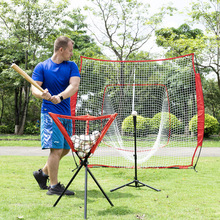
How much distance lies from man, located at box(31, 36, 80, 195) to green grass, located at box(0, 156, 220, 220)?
370 mm

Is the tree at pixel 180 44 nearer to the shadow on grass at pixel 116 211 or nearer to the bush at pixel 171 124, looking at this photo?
the bush at pixel 171 124

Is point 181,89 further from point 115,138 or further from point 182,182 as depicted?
point 182,182

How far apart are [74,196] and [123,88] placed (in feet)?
9.79

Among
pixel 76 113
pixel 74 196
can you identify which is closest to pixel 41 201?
pixel 74 196

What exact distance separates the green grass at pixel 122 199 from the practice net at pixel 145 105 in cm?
65

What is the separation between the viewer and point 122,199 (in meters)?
3.30

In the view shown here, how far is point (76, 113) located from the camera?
5.64m

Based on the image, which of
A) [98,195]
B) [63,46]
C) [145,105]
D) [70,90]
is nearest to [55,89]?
[70,90]

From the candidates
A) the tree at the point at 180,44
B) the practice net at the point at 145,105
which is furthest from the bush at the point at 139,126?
the tree at the point at 180,44

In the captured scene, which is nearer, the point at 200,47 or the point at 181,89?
the point at 181,89

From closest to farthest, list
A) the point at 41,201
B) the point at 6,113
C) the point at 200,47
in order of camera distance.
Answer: the point at 41,201 < the point at 200,47 < the point at 6,113

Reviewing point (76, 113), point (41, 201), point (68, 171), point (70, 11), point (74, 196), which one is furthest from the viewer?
point (70, 11)

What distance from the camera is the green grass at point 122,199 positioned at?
8.82 ft

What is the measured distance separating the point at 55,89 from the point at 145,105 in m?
2.75
